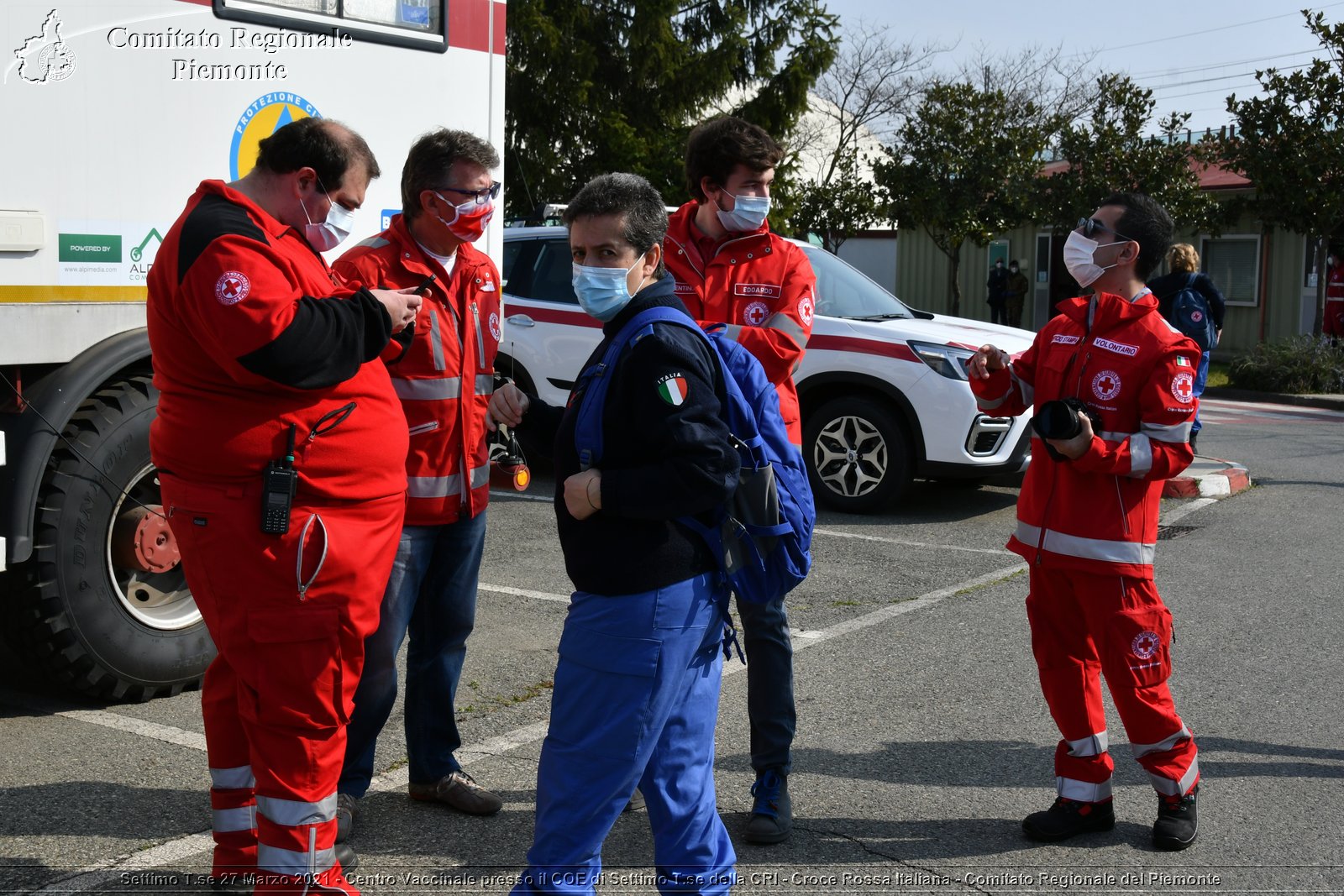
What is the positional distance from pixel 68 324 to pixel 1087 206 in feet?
77.3

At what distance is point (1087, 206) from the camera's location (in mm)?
25359

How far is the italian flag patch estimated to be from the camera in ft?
8.84

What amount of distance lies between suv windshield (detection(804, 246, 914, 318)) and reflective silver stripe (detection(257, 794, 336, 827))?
22.1 ft

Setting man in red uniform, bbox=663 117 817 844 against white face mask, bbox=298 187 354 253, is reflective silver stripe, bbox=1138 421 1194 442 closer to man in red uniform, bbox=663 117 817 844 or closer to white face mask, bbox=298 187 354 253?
man in red uniform, bbox=663 117 817 844

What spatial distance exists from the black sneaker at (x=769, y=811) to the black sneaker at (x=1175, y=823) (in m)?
1.08

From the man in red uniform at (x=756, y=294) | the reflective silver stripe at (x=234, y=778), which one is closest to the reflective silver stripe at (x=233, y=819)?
the reflective silver stripe at (x=234, y=778)

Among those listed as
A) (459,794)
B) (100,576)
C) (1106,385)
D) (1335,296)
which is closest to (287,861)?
(459,794)

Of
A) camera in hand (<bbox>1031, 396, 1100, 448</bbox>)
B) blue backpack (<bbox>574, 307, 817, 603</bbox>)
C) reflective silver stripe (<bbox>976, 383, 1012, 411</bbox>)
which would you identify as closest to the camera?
blue backpack (<bbox>574, 307, 817, 603</bbox>)

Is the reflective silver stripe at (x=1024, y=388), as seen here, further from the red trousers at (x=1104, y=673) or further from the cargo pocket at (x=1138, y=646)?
the cargo pocket at (x=1138, y=646)

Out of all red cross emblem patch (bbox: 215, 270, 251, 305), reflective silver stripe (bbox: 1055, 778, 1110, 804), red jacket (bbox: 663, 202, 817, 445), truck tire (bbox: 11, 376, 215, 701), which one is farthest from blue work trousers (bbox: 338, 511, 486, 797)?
reflective silver stripe (bbox: 1055, 778, 1110, 804)

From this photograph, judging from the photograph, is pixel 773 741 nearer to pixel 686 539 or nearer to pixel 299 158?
pixel 686 539

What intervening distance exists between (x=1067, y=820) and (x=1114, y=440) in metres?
1.13

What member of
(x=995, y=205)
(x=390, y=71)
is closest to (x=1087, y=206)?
(x=995, y=205)

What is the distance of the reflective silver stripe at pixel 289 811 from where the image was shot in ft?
9.93
